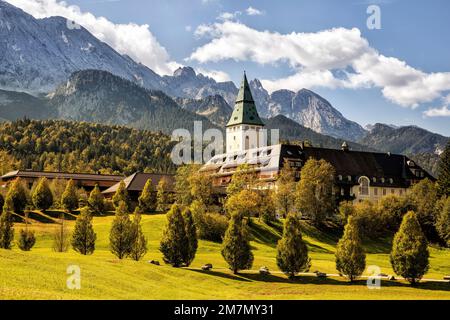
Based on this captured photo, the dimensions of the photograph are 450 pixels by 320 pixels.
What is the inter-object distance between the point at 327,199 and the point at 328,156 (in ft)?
74.4

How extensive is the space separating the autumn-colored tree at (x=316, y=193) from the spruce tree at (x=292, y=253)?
32298 millimetres

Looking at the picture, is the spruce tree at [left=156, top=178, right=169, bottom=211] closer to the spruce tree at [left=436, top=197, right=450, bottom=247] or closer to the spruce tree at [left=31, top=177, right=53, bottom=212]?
the spruce tree at [left=31, top=177, right=53, bottom=212]

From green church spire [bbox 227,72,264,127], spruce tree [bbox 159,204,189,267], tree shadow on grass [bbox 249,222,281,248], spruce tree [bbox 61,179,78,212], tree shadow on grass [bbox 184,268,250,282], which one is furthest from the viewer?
green church spire [bbox 227,72,264,127]

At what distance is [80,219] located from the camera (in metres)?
63.1

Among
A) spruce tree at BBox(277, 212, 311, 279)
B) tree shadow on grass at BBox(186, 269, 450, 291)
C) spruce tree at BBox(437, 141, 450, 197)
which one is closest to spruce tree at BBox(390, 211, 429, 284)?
tree shadow on grass at BBox(186, 269, 450, 291)

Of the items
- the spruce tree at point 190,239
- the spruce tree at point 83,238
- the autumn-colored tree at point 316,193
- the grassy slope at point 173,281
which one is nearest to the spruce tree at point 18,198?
the grassy slope at point 173,281

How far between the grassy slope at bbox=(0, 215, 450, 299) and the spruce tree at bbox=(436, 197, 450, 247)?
1438 centimetres

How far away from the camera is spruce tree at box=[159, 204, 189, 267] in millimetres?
58000

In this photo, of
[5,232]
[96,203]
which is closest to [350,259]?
[5,232]

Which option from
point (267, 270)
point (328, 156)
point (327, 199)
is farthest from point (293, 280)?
point (328, 156)

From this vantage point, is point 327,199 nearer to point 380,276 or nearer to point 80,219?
point 380,276

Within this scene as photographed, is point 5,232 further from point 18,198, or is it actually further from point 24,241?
point 18,198

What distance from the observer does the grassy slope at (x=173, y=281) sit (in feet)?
113
